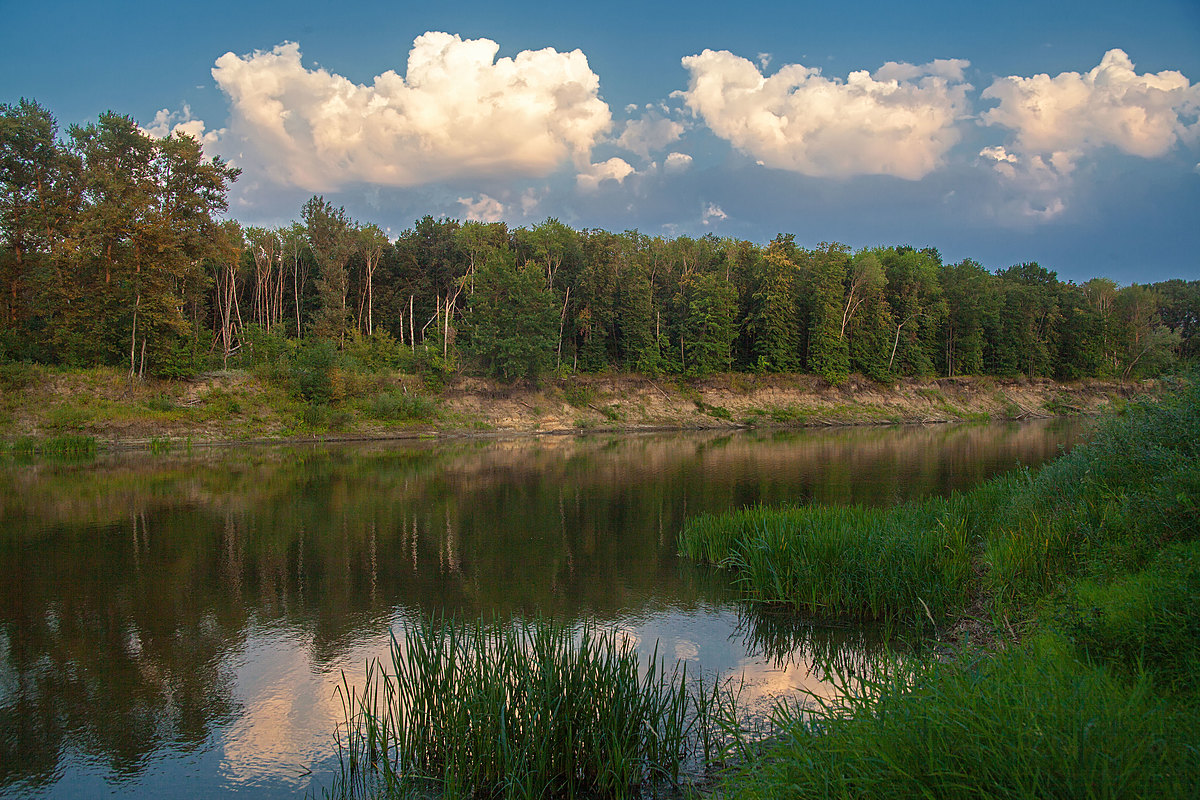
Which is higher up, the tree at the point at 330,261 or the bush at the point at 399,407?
the tree at the point at 330,261

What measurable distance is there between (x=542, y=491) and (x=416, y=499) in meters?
4.21

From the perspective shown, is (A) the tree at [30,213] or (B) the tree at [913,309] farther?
(B) the tree at [913,309]

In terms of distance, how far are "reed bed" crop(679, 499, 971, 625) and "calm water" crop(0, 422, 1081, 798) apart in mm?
682

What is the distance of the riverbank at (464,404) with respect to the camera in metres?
37.3

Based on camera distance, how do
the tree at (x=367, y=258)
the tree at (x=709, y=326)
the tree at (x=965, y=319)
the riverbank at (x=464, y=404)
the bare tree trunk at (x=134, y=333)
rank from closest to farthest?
the riverbank at (x=464, y=404), the bare tree trunk at (x=134, y=333), the tree at (x=367, y=258), the tree at (x=709, y=326), the tree at (x=965, y=319)

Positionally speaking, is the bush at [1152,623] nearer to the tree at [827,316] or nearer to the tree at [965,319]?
the tree at [827,316]

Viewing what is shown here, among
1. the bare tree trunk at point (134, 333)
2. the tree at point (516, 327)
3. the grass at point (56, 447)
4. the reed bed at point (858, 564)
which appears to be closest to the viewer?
the reed bed at point (858, 564)

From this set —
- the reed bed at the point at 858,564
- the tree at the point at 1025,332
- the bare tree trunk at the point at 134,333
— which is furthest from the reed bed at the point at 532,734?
the tree at the point at 1025,332

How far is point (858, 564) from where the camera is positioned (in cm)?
1038

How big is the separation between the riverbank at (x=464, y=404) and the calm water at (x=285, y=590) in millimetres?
9863

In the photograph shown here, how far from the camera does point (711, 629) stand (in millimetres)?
9805

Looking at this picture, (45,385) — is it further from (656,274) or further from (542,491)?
(656,274)

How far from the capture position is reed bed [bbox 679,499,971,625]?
991 cm

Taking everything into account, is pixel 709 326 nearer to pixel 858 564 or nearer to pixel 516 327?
pixel 516 327
